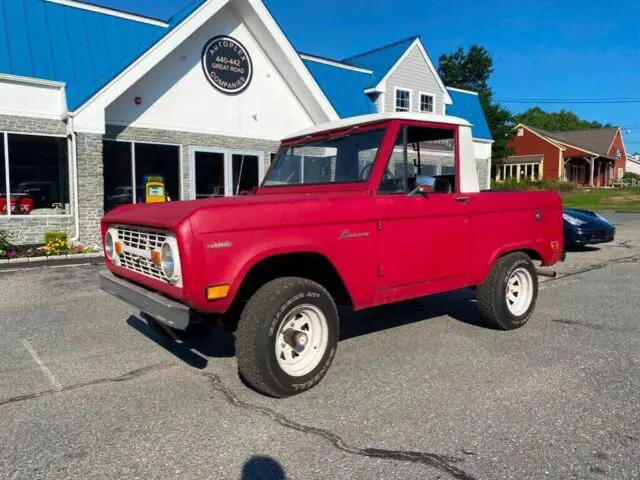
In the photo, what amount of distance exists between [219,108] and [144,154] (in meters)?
2.46

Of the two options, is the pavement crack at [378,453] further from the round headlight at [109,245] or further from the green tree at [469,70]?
the green tree at [469,70]

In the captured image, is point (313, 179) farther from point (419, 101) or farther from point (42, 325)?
point (419, 101)

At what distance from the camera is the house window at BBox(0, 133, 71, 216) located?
443 inches

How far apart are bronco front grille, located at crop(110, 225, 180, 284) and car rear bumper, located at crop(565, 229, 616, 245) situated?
10.2 meters

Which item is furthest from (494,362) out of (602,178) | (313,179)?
(602,178)

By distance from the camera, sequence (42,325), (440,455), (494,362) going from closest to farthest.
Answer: (440,455)
(494,362)
(42,325)

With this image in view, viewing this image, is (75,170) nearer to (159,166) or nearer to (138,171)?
(138,171)

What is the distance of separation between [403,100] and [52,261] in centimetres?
1408

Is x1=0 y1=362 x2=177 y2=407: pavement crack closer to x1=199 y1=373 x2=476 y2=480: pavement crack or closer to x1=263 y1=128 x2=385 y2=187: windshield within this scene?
x1=199 y1=373 x2=476 y2=480: pavement crack

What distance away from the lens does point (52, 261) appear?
10086 mm

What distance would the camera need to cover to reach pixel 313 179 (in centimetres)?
495

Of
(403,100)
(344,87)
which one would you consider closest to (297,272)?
(344,87)

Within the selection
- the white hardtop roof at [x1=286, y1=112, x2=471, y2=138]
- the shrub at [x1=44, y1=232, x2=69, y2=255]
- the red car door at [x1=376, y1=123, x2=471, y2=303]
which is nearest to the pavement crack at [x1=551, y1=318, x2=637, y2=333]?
the red car door at [x1=376, y1=123, x2=471, y2=303]

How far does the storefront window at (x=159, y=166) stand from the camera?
1295 centimetres
